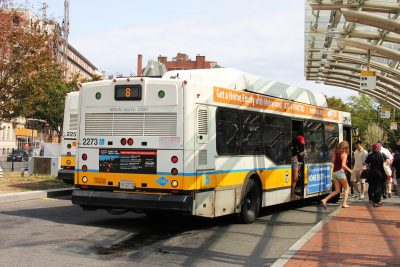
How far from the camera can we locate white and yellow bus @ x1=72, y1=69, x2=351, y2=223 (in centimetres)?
917

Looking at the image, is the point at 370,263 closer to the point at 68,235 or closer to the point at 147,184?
the point at 147,184

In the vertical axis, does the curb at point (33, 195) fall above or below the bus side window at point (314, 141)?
below

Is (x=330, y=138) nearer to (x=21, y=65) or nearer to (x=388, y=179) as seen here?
(x=388, y=179)

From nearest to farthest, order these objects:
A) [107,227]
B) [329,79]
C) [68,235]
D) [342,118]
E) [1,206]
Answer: [68,235]
[107,227]
[1,206]
[342,118]
[329,79]

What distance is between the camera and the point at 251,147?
10.9m

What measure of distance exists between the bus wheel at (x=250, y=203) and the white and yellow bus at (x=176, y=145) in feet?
0.07

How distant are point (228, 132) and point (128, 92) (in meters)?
2.07

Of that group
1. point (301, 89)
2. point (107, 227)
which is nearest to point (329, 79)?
point (301, 89)

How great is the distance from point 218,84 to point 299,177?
15.5 feet

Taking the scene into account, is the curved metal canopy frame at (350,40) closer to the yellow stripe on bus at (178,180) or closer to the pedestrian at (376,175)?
the pedestrian at (376,175)

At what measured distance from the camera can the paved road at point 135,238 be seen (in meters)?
7.25

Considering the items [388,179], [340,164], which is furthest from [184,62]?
[340,164]

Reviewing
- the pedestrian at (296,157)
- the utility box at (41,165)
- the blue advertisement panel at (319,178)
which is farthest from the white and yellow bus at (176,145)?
the utility box at (41,165)

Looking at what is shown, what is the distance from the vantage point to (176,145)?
9.18m
